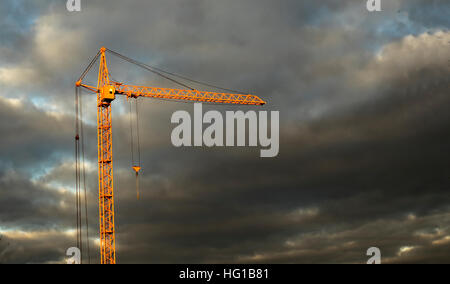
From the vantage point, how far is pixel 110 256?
138m

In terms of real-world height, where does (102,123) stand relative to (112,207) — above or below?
above
